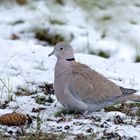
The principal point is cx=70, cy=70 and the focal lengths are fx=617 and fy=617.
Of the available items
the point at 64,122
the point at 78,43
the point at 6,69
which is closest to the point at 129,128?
the point at 64,122

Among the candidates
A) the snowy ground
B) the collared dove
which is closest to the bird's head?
the collared dove

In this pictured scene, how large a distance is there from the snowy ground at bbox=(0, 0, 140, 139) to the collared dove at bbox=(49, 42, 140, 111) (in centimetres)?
11

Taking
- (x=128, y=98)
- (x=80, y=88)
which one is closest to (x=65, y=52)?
(x=80, y=88)

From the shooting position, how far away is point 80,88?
5172 millimetres

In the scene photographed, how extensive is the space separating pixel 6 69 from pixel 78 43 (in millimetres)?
2389

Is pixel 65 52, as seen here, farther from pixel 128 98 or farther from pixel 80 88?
pixel 128 98

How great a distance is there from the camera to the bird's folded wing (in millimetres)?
5160

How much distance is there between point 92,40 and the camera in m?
8.80

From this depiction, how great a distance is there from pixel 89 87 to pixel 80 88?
88 millimetres

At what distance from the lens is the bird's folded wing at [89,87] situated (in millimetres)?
5160

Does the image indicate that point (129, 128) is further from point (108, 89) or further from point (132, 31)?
point (132, 31)

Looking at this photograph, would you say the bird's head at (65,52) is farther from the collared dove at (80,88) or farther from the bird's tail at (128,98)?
the bird's tail at (128,98)

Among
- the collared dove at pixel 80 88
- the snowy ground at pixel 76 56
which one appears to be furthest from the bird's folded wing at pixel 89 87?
the snowy ground at pixel 76 56

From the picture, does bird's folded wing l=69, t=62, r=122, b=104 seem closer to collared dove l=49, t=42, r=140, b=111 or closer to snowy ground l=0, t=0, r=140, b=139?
collared dove l=49, t=42, r=140, b=111
